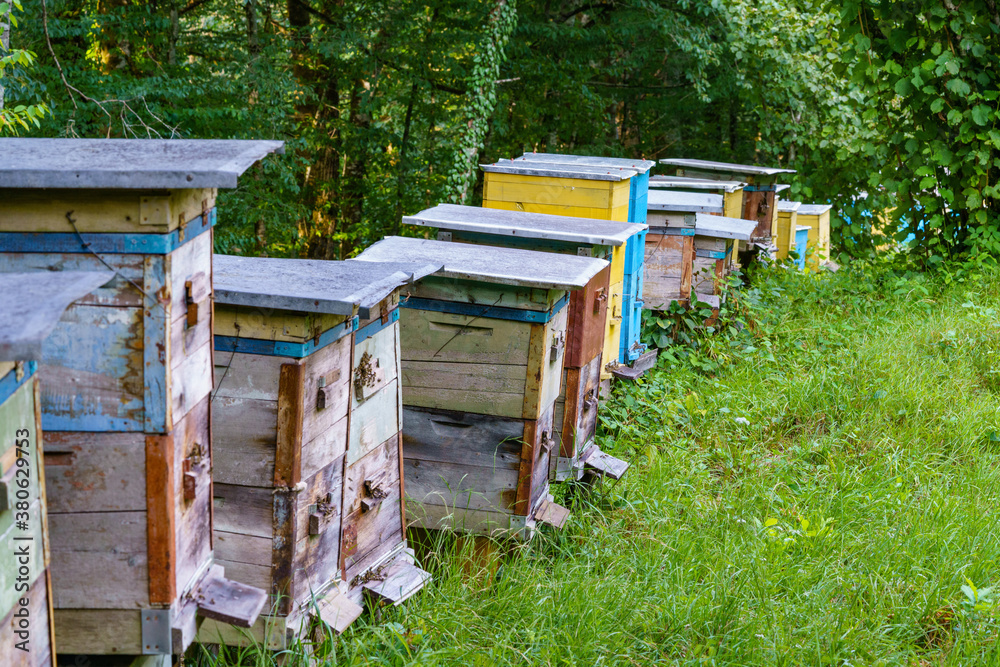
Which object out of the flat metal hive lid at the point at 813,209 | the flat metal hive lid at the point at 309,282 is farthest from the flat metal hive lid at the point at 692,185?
the flat metal hive lid at the point at 309,282

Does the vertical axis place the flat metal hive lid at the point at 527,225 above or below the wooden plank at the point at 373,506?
above

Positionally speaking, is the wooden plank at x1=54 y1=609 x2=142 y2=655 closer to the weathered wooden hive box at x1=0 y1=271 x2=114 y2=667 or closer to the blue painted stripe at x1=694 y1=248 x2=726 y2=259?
the weathered wooden hive box at x1=0 y1=271 x2=114 y2=667

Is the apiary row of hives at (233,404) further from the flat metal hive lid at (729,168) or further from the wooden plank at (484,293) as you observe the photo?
the flat metal hive lid at (729,168)

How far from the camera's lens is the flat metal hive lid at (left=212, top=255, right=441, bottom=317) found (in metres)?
2.49

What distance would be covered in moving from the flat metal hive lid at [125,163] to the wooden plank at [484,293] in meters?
1.32

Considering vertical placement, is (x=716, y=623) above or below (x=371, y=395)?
below

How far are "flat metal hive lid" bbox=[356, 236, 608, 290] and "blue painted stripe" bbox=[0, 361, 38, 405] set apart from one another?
179cm

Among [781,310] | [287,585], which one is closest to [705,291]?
[781,310]

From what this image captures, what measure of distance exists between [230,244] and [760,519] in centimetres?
671

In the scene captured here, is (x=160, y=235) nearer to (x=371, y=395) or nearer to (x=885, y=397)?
(x=371, y=395)

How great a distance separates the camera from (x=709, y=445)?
5.59 meters

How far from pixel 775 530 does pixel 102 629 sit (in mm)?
3057

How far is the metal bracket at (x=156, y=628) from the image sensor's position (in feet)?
7.47

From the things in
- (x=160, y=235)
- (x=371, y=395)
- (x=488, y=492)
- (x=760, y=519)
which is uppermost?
(x=160, y=235)
